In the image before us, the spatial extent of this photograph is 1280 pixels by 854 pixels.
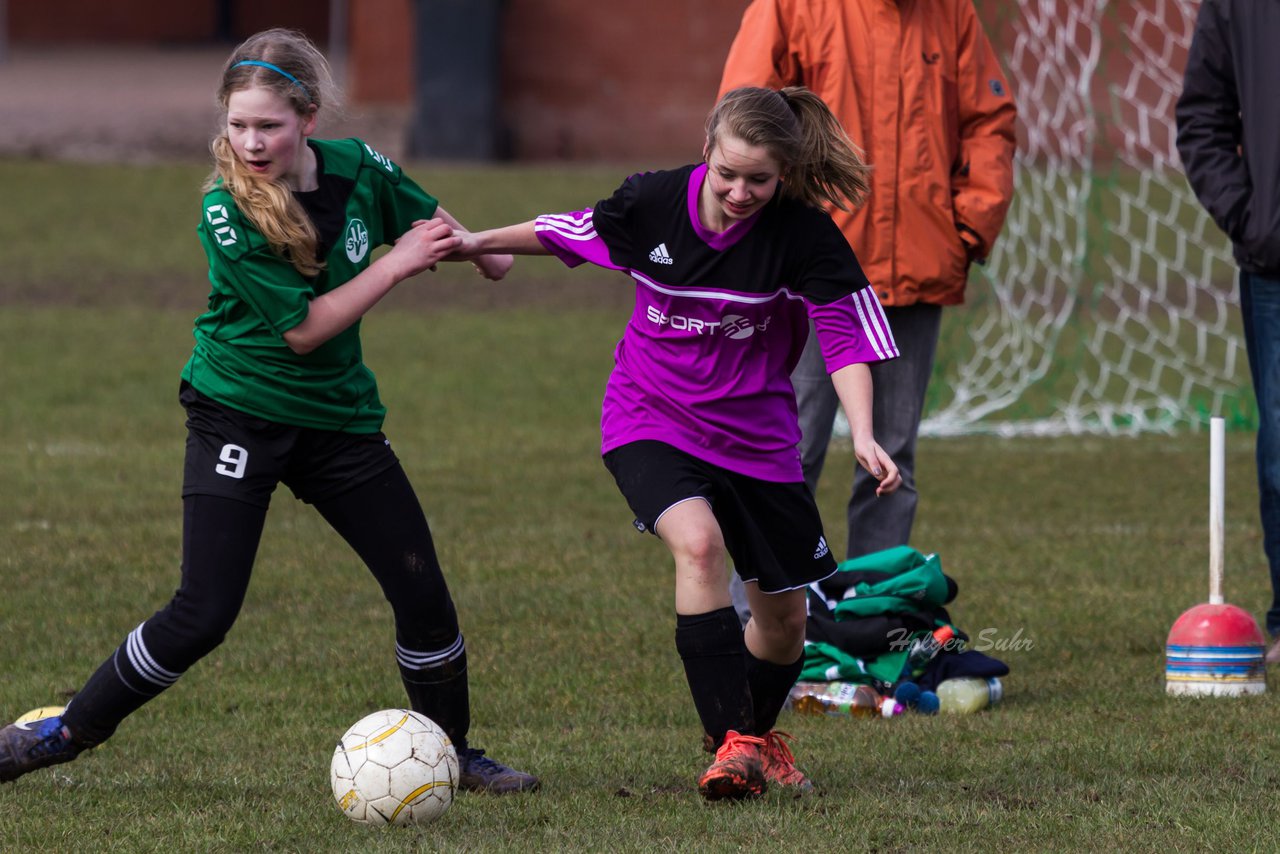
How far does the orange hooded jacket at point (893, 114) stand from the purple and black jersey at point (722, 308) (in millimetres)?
1229

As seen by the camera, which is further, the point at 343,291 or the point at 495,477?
the point at 495,477

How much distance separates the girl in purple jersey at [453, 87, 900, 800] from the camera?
4.26 metres

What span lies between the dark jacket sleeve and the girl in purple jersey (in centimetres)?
172

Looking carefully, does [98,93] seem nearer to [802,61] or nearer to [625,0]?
[625,0]

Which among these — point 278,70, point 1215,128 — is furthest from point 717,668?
point 1215,128

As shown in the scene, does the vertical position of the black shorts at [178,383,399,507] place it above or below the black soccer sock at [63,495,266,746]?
above

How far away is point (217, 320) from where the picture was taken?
4.27 meters

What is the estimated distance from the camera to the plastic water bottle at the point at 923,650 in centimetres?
541

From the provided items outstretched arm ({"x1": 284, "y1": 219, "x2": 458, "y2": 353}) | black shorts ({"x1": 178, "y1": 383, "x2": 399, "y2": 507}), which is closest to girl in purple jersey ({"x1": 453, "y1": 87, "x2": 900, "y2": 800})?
outstretched arm ({"x1": 284, "y1": 219, "x2": 458, "y2": 353})

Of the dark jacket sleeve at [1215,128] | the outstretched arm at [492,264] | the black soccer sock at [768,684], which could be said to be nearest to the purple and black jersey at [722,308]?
the outstretched arm at [492,264]

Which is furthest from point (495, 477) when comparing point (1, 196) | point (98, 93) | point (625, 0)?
point (98, 93)

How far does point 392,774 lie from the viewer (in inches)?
161

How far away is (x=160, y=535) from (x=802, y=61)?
3599 mm

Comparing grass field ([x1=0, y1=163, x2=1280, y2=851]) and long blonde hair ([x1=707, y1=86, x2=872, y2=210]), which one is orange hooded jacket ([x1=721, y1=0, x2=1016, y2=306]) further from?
grass field ([x1=0, y1=163, x2=1280, y2=851])
